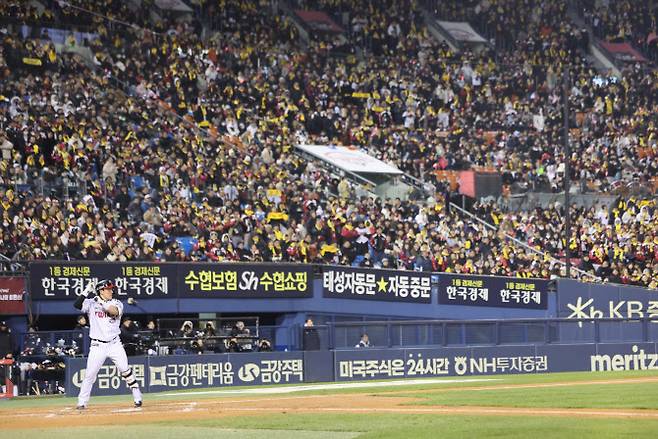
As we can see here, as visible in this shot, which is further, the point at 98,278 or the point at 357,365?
the point at 98,278

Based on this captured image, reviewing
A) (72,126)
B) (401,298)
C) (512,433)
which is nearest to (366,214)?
(401,298)

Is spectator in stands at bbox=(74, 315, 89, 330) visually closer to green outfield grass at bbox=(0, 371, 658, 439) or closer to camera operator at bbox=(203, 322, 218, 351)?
camera operator at bbox=(203, 322, 218, 351)

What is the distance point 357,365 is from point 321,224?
25.7ft

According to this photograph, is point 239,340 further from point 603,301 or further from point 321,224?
point 603,301

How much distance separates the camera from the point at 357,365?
2731 centimetres

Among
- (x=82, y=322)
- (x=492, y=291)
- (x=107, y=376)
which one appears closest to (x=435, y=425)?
(x=82, y=322)

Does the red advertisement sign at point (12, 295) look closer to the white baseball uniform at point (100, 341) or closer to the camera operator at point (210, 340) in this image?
the camera operator at point (210, 340)

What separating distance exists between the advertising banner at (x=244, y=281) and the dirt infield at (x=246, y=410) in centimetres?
1100

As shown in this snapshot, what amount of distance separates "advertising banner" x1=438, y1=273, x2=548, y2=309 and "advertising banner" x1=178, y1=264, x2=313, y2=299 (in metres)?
4.16

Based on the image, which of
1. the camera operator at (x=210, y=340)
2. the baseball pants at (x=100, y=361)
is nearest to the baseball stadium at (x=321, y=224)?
the baseball pants at (x=100, y=361)

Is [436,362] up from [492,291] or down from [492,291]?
down

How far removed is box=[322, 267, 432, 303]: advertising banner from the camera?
33.1m

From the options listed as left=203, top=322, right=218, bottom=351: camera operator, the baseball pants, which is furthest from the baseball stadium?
A: left=203, top=322, right=218, bottom=351: camera operator

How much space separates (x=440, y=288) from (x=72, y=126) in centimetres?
1068
